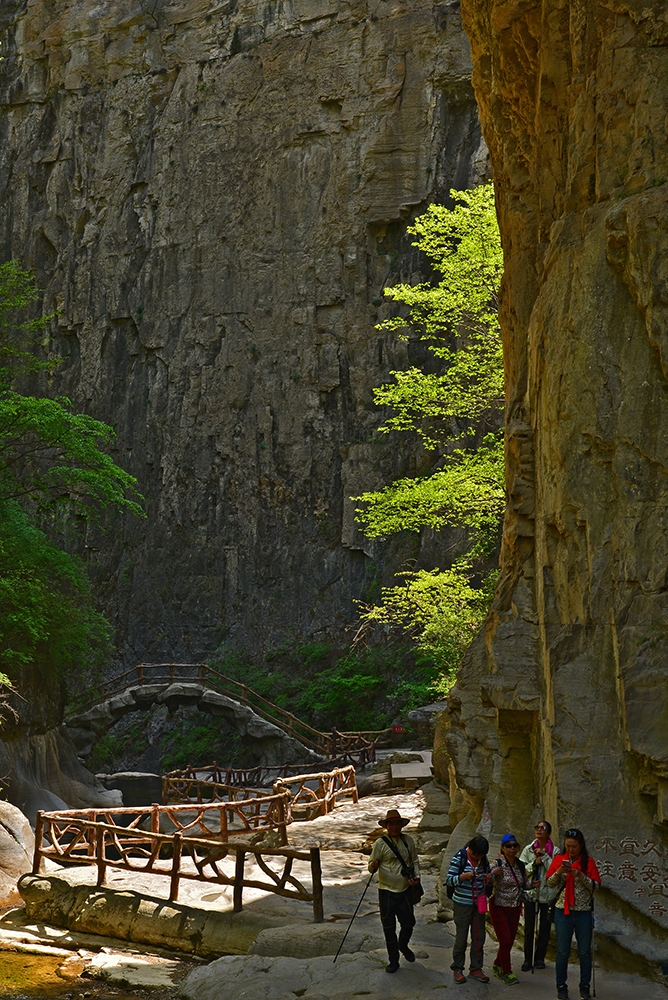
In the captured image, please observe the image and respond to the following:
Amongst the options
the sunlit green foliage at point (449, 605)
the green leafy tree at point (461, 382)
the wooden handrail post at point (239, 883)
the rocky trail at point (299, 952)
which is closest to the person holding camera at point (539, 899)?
the rocky trail at point (299, 952)

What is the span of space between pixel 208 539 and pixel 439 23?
2419cm

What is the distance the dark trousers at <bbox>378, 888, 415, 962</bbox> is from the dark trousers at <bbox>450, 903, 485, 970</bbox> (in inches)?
18.0

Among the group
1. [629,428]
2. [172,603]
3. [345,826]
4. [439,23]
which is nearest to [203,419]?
[172,603]

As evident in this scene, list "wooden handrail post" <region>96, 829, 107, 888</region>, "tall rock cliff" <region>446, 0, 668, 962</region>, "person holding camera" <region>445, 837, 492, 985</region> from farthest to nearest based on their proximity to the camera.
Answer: "wooden handrail post" <region>96, 829, 107, 888</region> → "tall rock cliff" <region>446, 0, 668, 962</region> → "person holding camera" <region>445, 837, 492, 985</region>

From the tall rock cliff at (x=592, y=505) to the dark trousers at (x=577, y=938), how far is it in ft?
3.25

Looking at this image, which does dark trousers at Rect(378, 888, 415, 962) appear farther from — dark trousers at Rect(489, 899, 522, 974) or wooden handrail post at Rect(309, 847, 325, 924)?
wooden handrail post at Rect(309, 847, 325, 924)

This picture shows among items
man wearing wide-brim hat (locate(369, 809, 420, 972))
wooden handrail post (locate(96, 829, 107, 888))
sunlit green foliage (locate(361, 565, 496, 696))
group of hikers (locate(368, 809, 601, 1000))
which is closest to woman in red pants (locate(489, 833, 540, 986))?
group of hikers (locate(368, 809, 601, 1000))

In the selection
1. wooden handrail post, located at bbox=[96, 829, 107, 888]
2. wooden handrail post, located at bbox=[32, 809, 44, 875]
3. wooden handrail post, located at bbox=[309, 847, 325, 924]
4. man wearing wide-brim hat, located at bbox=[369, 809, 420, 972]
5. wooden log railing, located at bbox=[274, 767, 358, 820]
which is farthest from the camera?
wooden log railing, located at bbox=[274, 767, 358, 820]

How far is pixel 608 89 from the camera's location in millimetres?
10336

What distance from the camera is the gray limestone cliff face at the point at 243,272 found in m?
37.2

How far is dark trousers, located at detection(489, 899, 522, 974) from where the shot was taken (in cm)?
798

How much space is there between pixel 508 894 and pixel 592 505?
13.4 feet

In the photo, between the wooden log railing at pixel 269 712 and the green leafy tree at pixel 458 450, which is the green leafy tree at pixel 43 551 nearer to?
the wooden log railing at pixel 269 712

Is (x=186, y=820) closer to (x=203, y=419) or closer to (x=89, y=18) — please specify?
(x=203, y=419)
